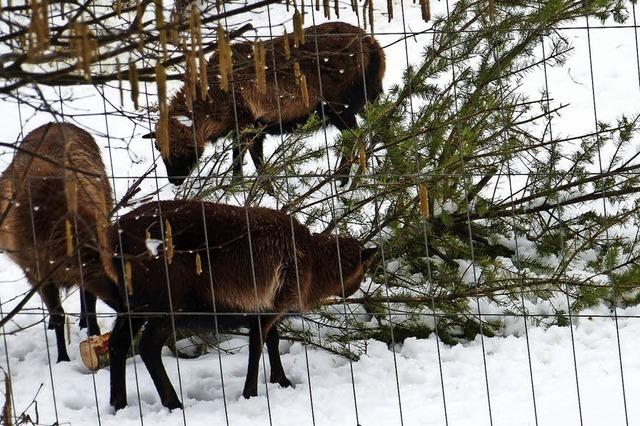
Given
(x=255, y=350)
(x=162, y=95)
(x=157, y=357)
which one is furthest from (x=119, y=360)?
(x=162, y=95)

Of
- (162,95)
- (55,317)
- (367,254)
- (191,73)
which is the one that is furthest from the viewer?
(55,317)

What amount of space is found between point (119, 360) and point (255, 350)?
32.4 inches

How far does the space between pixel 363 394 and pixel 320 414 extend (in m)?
0.40

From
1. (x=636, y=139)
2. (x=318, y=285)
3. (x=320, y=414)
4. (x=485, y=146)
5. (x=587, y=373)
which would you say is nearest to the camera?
(x=320, y=414)

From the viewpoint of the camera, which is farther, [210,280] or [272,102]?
[272,102]

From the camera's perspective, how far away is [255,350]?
627cm

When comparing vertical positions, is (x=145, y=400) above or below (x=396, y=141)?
below

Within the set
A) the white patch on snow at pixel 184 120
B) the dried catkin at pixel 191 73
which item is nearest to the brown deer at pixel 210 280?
the dried catkin at pixel 191 73

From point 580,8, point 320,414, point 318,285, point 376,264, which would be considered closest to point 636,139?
point 580,8

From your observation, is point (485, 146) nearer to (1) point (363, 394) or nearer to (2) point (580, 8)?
(2) point (580, 8)

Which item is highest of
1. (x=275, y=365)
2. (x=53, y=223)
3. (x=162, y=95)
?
(x=53, y=223)

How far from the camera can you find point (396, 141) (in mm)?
6957

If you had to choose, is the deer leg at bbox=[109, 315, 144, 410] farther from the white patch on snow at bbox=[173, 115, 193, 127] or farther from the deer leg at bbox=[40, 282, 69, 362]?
the white patch on snow at bbox=[173, 115, 193, 127]

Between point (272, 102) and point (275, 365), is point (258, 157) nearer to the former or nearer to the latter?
point (272, 102)
